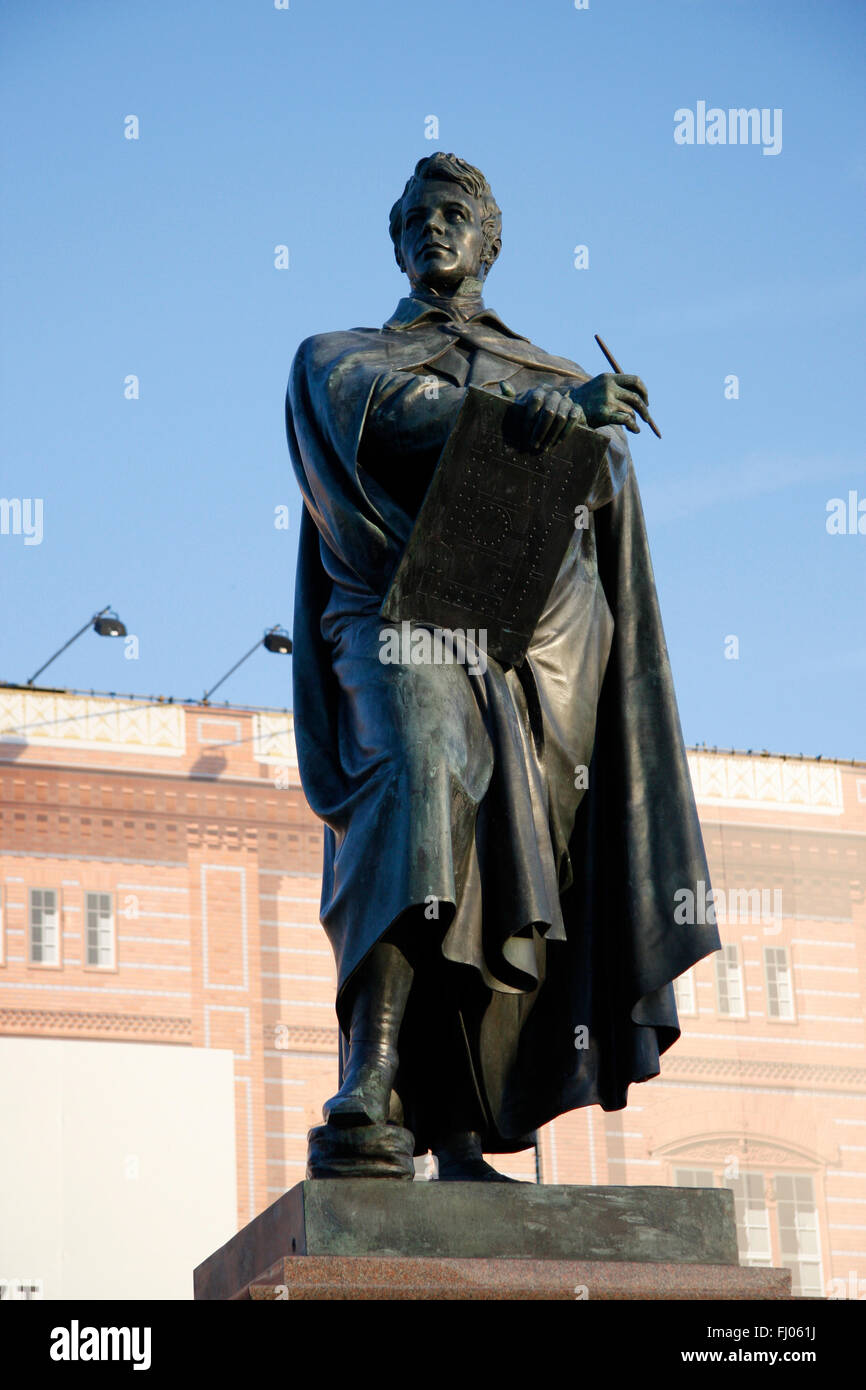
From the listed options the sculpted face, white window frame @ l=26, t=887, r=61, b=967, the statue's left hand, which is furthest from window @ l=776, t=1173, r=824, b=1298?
the statue's left hand

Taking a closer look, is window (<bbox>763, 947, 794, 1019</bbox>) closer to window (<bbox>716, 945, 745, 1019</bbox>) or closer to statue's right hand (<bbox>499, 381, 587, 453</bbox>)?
window (<bbox>716, 945, 745, 1019</bbox>)

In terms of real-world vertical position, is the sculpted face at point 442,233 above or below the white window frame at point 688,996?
below

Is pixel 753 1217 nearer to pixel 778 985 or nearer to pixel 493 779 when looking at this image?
pixel 778 985

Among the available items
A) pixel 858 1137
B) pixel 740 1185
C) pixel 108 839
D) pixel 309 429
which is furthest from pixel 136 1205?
pixel 309 429

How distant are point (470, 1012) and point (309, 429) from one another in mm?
1326

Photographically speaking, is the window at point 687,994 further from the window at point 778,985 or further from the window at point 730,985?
the window at point 778,985

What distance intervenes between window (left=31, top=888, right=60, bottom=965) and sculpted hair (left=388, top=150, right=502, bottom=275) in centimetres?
2660

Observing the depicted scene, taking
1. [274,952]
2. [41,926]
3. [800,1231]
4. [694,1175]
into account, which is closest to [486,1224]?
[41,926]

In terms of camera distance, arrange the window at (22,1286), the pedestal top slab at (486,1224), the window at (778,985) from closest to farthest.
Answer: the pedestal top slab at (486,1224), the window at (22,1286), the window at (778,985)

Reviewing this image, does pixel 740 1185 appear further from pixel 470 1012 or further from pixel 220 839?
pixel 470 1012

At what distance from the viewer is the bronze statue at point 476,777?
14.8ft

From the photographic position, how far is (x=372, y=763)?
15.1 ft

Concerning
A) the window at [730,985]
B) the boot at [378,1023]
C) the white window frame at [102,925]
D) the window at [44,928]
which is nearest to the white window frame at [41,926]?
→ the window at [44,928]

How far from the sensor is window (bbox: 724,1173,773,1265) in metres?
32.1
